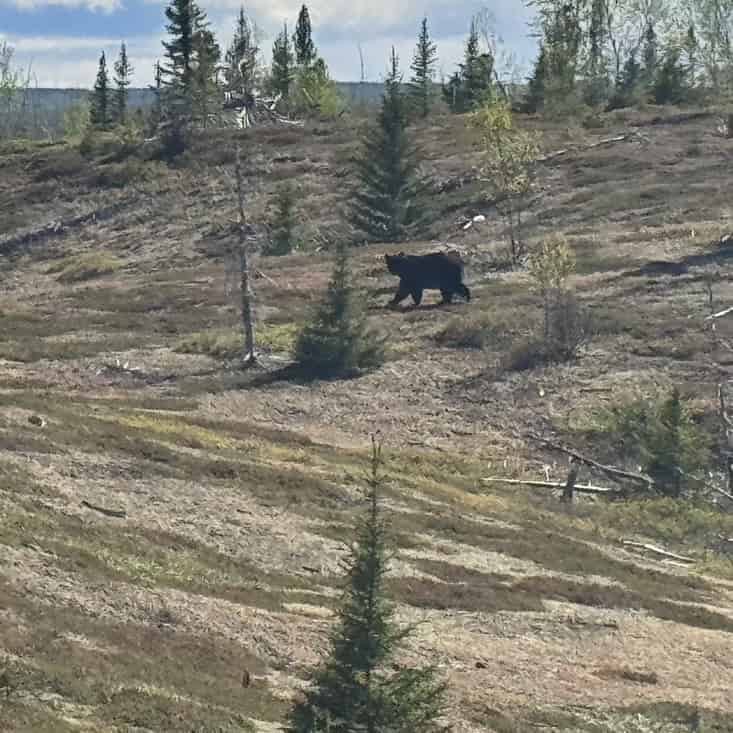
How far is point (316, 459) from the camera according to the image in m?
31.5

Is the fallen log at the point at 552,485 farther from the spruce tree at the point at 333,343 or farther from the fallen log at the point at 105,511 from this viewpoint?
the fallen log at the point at 105,511

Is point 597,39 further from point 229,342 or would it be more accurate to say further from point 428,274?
point 229,342

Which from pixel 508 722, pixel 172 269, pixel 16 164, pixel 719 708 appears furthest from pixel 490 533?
pixel 16 164

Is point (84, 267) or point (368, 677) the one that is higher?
point (84, 267)

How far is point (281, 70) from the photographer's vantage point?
123m

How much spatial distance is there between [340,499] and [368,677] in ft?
53.2

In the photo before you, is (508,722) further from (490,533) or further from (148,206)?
(148,206)

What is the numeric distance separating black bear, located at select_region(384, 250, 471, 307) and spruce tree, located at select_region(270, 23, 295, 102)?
69697mm

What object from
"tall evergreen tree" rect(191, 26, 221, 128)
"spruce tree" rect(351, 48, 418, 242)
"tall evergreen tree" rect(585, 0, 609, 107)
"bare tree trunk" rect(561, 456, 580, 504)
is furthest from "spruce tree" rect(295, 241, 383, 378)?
"tall evergreen tree" rect(585, 0, 609, 107)

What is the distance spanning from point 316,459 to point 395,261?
1910 cm

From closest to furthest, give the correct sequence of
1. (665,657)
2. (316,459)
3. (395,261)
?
(665,657), (316,459), (395,261)

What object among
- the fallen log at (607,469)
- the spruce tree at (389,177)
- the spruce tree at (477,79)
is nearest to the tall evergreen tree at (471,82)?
the spruce tree at (477,79)

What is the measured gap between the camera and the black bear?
49.8 metres

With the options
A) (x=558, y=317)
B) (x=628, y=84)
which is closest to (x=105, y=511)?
(x=558, y=317)
